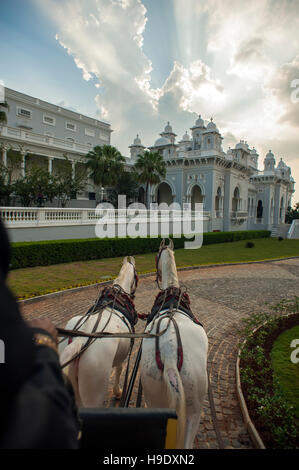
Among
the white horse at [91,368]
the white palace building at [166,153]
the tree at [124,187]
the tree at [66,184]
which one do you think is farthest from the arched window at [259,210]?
the white horse at [91,368]

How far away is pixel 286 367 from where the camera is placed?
489 centimetres

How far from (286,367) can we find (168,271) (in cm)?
289

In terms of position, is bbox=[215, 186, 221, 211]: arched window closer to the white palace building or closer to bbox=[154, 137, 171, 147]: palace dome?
the white palace building

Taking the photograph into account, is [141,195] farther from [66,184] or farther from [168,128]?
[66,184]

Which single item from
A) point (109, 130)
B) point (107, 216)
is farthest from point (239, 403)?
point (109, 130)

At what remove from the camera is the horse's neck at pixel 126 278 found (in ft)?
14.7

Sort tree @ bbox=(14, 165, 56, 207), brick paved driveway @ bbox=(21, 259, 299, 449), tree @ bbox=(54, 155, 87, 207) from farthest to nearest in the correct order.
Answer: tree @ bbox=(54, 155, 87, 207) < tree @ bbox=(14, 165, 56, 207) < brick paved driveway @ bbox=(21, 259, 299, 449)

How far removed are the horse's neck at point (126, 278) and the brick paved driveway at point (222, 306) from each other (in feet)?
5.75

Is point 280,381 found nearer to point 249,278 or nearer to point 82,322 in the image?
point 82,322

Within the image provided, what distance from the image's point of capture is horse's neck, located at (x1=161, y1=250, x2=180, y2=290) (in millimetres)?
4387

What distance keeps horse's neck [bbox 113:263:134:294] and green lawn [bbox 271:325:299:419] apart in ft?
9.82

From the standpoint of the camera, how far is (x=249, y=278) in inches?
492

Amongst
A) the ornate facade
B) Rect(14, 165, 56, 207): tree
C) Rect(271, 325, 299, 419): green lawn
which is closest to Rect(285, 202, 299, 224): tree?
the ornate facade
